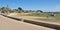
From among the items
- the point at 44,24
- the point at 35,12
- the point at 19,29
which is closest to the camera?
the point at 44,24

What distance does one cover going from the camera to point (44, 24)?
5105mm

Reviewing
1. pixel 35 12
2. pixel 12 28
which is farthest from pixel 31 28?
pixel 35 12

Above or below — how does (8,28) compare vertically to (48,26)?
below

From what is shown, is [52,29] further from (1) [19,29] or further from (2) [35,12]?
(2) [35,12]

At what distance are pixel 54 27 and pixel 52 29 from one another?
0.07 m

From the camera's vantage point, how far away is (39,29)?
4.73m

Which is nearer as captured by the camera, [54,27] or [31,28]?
[54,27]

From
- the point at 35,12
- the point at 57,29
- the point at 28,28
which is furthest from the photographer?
the point at 35,12

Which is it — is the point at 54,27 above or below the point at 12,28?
above

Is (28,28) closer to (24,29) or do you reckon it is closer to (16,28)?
(24,29)

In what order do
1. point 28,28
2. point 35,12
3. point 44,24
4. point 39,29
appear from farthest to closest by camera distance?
point 35,12 → point 28,28 → point 44,24 → point 39,29

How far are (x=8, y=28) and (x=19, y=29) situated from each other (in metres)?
1.03

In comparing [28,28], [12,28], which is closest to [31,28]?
[28,28]

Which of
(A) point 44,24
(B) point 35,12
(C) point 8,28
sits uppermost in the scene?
(A) point 44,24
